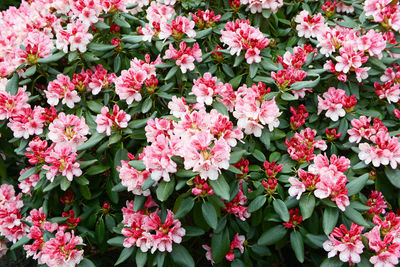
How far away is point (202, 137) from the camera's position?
1.48 m

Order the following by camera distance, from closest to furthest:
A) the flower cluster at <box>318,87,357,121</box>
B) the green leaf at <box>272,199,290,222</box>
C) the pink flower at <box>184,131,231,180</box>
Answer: the pink flower at <box>184,131,231,180</box>
the green leaf at <box>272,199,290,222</box>
the flower cluster at <box>318,87,357,121</box>

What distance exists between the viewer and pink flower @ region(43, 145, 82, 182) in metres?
1.80

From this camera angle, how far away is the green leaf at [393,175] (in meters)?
1.75

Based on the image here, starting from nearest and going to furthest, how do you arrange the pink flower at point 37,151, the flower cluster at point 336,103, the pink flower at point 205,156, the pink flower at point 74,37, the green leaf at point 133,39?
1. the pink flower at point 205,156
2. the pink flower at point 37,151
3. the flower cluster at point 336,103
4. the pink flower at point 74,37
5. the green leaf at point 133,39

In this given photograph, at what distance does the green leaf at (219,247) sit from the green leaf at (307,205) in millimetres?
458

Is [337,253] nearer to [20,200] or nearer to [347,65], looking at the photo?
[347,65]

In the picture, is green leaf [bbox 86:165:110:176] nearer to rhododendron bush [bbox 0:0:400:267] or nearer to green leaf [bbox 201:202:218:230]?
rhododendron bush [bbox 0:0:400:267]

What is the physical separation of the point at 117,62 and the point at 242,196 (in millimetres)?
1153

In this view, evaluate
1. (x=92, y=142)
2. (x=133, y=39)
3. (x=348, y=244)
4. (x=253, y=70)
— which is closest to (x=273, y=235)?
(x=348, y=244)

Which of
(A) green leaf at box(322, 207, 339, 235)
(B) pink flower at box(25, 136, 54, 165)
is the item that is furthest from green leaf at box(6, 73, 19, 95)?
(A) green leaf at box(322, 207, 339, 235)

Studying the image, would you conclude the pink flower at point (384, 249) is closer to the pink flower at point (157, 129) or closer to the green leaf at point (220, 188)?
the green leaf at point (220, 188)

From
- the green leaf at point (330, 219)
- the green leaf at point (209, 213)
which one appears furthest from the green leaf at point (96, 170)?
the green leaf at point (330, 219)

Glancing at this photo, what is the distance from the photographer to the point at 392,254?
1523 millimetres

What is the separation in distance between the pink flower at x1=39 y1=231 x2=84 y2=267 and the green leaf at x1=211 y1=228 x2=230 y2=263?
2.24ft
